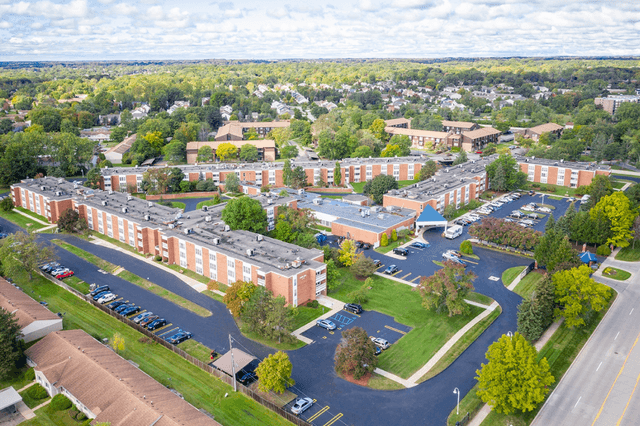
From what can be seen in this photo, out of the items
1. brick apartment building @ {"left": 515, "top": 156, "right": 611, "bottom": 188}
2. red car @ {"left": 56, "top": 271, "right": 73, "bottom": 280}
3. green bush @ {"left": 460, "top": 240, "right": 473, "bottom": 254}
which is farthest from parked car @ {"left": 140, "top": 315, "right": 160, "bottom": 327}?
brick apartment building @ {"left": 515, "top": 156, "right": 611, "bottom": 188}

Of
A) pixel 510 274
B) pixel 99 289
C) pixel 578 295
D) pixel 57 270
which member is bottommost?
pixel 99 289

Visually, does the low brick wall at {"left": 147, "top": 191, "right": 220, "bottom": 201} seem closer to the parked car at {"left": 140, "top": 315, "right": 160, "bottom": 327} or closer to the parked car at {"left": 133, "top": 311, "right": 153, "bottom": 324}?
the parked car at {"left": 133, "top": 311, "right": 153, "bottom": 324}

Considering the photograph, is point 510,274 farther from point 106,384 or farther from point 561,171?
point 561,171

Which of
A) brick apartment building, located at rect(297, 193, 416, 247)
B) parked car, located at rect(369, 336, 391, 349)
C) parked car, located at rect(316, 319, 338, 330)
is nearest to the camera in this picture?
parked car, located at rect(369, 336, 391, 349)

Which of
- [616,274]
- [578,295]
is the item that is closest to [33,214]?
[578,295]

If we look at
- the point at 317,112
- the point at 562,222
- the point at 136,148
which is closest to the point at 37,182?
the point at 136,148

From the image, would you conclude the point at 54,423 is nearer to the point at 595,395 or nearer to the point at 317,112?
the point at 595,395
